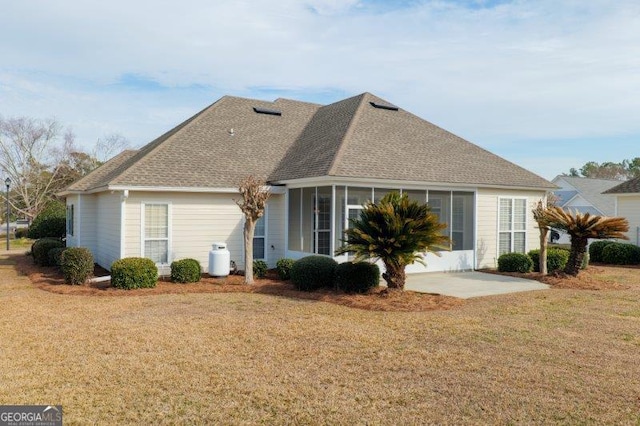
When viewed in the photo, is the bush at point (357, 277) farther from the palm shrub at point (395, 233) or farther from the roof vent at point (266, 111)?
the roof vent at point (266, 111)

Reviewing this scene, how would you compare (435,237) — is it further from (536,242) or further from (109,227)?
(109,227)

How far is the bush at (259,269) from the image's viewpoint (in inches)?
556

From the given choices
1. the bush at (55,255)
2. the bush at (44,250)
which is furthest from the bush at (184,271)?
the bush at (44,250)

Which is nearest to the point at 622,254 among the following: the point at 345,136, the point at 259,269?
the point at 345,136

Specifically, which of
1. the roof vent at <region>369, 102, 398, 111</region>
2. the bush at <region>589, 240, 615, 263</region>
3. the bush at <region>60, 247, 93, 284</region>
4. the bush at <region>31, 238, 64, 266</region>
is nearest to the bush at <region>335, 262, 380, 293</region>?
the bush at <region>60, 247, 93, 284</region>

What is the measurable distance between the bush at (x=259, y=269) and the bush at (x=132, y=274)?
2.99 metres

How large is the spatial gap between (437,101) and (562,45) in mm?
10835

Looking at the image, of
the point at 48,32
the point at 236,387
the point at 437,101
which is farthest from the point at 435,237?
the point at 437,101

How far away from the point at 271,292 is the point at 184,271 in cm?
277

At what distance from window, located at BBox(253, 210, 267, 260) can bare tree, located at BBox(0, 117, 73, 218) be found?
121 ft

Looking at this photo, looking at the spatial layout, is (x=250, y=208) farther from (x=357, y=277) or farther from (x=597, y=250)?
(x=597, y=250)

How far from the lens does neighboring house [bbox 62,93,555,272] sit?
45.1ft

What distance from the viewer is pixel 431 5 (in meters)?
11.6

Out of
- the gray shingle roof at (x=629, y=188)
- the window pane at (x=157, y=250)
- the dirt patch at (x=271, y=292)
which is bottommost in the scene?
the dirt patch at (x=271, y=292)
